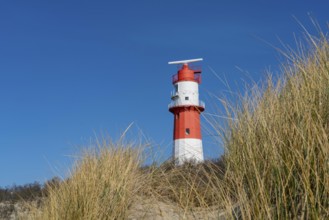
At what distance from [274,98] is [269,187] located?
780mm

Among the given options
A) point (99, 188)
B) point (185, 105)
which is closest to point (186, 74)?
point (185, 105)

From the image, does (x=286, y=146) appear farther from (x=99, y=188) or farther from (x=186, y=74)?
(x=186, y=74)

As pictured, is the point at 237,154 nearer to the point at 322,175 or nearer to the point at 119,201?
the point at 322,175

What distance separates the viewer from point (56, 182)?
5355 mm

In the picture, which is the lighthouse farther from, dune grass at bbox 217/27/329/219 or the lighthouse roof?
dune grass at bbox 217/27/329/219

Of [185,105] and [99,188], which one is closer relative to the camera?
[99,188]

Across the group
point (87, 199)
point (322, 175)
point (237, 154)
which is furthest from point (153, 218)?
point (322, 175)

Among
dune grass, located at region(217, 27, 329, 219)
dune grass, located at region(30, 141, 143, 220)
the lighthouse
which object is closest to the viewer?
dune grass, located at region(217, 27, 329, 219)

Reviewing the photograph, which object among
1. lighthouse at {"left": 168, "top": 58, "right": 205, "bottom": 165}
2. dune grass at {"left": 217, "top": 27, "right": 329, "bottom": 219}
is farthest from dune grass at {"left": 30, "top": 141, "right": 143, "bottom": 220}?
lighthouse at {"left": 168, "top": 58, "right": 205, "bottom": 165}

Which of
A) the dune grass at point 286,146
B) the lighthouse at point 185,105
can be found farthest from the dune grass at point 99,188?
the lighthouse at point 185,105

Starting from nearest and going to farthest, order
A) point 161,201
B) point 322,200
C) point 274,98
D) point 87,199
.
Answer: point 322,200, point 274,98, point 87,199, point 161,201

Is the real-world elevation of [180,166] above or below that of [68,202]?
above

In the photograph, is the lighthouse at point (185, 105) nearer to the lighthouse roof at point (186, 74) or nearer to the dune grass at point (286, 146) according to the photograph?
the lighthouse roof at point (186, 74)

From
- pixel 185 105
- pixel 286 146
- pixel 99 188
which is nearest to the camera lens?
pixel 286 146
